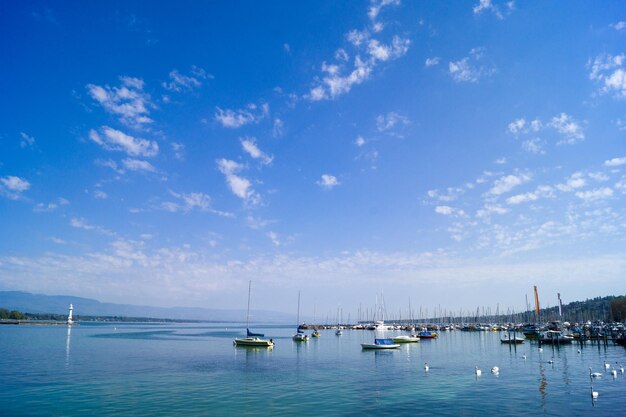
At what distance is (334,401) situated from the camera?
104ft

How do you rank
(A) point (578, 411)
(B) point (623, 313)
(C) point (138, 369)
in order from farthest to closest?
(B) point (623, 313) → (C) point (138, 369) → (A) point (578, 411)

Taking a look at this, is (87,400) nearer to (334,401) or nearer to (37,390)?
(37,390)

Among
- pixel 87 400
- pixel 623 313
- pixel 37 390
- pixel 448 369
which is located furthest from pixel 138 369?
pixel 623 313

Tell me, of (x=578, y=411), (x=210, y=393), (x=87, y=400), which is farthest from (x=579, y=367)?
(x=87, y=400)

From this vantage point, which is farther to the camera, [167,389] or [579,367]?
[579,367]

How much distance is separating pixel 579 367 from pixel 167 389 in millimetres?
51244

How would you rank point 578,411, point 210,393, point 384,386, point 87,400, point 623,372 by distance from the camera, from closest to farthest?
1. point 578,411
2. point 87,400
3. point 210,393
4. point 384,386
5. point 623,372

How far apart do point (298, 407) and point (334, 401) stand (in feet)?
12.0

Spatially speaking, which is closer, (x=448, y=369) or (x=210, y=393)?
(x=210, y=393)

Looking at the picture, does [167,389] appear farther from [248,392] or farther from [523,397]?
[523,397]

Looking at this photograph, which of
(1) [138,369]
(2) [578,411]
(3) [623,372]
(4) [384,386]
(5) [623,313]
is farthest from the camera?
(5) [623,313]

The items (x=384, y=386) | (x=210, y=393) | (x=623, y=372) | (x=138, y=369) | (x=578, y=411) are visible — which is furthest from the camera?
(x=138, y=369)

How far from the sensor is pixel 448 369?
5116 centimetres

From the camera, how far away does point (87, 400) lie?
3133 centimetres
